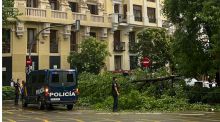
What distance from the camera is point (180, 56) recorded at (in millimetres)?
25203

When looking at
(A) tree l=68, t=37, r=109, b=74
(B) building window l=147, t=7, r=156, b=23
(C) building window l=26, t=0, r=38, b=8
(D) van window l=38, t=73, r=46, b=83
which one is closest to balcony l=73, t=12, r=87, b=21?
(C) building window l=26, t=0, r=38, b=8

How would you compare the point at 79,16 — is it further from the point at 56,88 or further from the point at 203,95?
the point at 203,95

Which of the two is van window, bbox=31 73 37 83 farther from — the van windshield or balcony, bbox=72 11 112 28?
balcony, bbox=72 11 112 28

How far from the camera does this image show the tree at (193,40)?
77.8 ft

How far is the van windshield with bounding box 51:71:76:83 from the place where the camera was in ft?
77.2

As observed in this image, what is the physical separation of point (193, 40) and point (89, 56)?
2048cm

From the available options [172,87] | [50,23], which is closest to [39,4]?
[50,23]

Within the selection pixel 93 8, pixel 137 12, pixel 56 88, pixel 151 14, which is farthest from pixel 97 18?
pixel 56 88

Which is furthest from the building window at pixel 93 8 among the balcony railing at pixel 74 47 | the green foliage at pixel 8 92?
the green foliage at pixel 8 92

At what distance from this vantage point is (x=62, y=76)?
930 inches

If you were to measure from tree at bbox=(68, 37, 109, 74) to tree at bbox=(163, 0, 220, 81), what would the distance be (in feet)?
63.0

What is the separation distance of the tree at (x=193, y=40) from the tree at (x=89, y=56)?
19.2 metres

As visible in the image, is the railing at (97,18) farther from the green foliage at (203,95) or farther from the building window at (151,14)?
the green foliage at (203,95)

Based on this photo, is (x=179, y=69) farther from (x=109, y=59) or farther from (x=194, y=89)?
(x=109, y=59)
